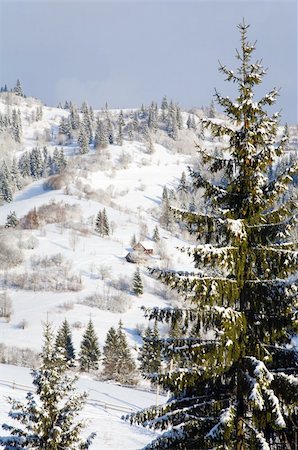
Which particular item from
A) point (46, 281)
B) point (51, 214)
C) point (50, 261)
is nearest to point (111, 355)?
point (46, 281)

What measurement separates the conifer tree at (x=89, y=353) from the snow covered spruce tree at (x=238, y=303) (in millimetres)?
49498

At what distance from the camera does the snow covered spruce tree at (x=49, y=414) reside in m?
11.5

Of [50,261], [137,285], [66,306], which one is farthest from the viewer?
[50,261]

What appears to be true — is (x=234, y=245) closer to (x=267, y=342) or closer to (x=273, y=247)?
(x=273, y=247)

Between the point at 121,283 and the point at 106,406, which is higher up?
the point at 106,406

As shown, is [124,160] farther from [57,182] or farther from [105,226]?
[105,226]

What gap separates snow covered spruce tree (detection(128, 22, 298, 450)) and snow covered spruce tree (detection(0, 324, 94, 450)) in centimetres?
406

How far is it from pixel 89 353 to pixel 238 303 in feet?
167

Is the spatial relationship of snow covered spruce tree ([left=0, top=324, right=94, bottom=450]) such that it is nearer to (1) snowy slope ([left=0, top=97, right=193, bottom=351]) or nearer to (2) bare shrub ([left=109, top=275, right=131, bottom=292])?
(1) snowy slope ([left=0, top=97, right=193, bottom=351])

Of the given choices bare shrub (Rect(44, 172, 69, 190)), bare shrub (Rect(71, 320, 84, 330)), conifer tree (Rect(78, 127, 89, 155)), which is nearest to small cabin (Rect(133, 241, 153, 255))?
bare shrub (Rect(71, 320, 84, 330))

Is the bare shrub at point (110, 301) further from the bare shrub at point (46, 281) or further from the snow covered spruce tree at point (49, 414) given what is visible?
the snow covered spruce tree at point (49, 414)

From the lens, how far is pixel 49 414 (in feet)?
38.5

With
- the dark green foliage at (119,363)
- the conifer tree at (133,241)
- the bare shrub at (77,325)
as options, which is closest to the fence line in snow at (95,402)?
the dark green foliage at (119,363)

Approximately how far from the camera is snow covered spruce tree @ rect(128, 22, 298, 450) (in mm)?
7703
